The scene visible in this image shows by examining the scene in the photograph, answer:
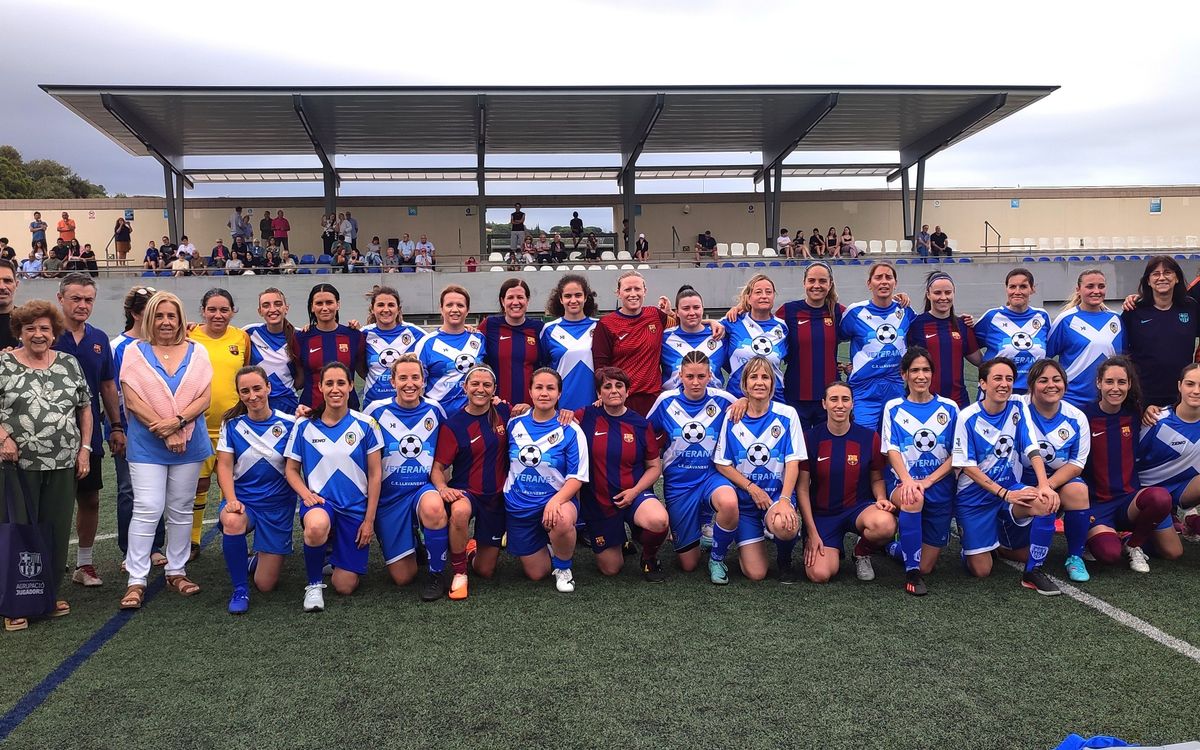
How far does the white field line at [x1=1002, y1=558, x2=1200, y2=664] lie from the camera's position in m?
3.30

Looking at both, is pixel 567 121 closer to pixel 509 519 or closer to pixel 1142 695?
pixel 509 519

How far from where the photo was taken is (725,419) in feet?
14.8

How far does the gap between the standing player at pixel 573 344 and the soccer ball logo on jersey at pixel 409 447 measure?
1039mm

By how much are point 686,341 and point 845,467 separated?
1294 mm

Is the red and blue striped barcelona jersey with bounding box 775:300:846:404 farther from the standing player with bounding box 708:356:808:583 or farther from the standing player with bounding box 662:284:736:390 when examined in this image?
the standing player with bounding box 708:356:808:583

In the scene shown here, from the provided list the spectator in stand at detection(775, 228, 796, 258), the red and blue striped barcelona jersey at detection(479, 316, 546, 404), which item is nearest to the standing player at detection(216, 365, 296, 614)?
the red and blue striped barcelona jersey at detection(479, 316, 546, 404)

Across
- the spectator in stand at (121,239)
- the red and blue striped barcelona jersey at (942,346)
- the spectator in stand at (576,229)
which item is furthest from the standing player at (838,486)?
the spectator in stand at (121,239)

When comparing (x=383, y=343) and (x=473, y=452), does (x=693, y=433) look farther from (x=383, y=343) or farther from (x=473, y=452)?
(x=383, y=343)

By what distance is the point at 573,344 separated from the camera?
16.7 ft

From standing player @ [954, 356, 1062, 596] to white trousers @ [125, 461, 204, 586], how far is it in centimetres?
403

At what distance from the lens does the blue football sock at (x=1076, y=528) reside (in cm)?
428

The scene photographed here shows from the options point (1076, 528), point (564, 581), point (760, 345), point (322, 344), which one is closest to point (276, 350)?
point (322, 344)

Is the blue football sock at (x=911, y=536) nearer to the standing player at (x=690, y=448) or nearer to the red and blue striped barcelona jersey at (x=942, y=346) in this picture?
the standing player at (x=690, y=448)

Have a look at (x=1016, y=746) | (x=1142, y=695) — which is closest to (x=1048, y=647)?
(x=1142, y=695)
